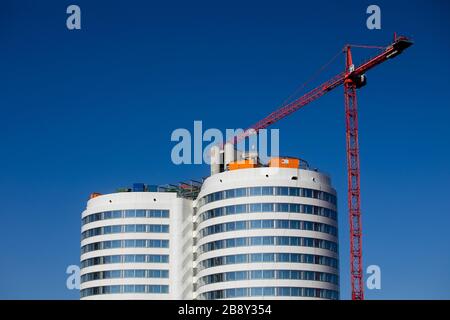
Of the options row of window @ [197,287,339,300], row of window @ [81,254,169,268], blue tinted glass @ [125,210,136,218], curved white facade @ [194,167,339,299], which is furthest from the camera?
blue tinted glass @ [125,210,136,218]

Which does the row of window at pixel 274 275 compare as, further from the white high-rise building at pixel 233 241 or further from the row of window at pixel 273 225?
the row of window at pixel 273 225

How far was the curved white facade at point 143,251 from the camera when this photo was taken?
19400 cm

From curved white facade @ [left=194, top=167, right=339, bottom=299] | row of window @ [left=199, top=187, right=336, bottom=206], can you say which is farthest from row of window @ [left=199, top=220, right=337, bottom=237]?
row of window @ [left=199, top=187, right=336, bottom=206]

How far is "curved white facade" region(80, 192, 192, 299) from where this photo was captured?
19400 cm

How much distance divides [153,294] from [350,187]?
48.5 meters

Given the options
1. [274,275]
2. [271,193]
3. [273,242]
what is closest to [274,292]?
[274,275]

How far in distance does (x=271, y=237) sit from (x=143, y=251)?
34860mm

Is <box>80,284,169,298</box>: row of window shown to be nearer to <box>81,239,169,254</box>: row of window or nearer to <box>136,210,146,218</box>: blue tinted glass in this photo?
<box>81,239,169,254</box>: row of window

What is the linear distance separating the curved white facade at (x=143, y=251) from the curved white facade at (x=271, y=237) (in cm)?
1279

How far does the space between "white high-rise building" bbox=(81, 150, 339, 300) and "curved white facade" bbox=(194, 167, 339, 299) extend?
0.20 meters
